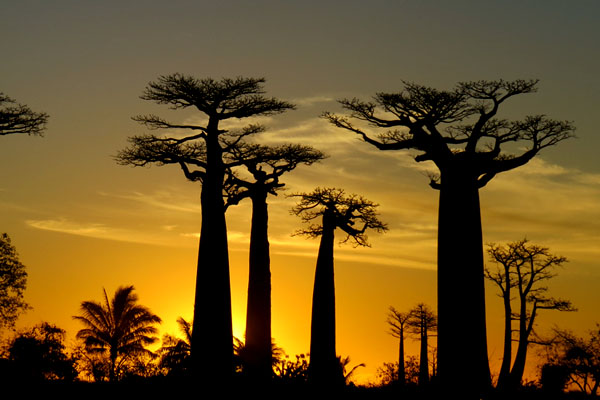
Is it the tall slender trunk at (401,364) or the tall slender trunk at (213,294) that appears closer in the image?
the tall slender trunk at (213,294)

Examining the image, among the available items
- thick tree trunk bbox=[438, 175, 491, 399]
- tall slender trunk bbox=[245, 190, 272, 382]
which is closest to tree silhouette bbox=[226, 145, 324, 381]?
tall slender trunk bbox=[245, 190, 272, 382]

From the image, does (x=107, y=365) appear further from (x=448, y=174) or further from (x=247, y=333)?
(x=448, y=174)

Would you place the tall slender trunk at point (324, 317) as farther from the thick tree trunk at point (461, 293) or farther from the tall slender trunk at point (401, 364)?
the tall slender trunk at point (401, 364)

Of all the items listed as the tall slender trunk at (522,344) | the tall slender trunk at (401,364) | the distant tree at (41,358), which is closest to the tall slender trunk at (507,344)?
the tall slender trunk at (522,344)

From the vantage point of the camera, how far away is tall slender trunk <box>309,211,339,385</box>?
2989 centimetres

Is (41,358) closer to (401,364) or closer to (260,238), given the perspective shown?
(260,238)

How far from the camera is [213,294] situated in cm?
2558

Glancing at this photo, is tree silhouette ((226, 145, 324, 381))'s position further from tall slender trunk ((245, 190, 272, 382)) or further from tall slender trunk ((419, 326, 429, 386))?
tall slender trunk ((419, 326, 429, 386))

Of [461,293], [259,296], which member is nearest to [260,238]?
[259,296]

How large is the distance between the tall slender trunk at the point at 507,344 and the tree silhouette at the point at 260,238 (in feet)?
27.5

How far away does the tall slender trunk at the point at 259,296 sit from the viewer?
30.2 meters

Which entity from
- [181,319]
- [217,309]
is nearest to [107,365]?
[181,319]

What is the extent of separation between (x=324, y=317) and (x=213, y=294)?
643 cm

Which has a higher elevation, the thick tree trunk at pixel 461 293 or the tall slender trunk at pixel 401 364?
the thick tree trunk at pixel 461 293
